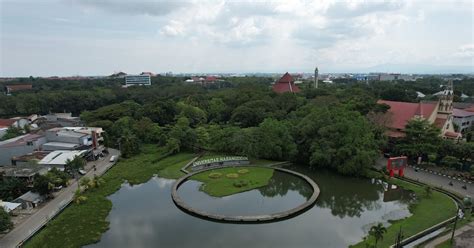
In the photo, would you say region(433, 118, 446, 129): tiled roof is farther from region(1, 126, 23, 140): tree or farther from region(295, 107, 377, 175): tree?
region(1, 126, 23, 140): tree

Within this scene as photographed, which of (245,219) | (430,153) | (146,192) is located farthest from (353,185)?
(146,192)

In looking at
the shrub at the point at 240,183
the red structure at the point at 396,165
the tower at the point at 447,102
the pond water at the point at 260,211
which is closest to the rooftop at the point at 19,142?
the pond water at the point at 260,211

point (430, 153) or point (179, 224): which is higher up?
point (430, 153)

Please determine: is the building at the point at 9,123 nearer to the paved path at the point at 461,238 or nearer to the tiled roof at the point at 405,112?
the paved path at the point at 461,238

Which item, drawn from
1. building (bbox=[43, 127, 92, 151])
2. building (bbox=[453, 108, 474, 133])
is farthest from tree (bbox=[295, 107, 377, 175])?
building (bbox=[43, 127, 92, 151])

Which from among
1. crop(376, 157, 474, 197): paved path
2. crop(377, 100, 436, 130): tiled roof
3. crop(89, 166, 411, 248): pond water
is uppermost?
crop(377, 100, 436, 130): tiled roof

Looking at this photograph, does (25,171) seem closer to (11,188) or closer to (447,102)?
(11,188)

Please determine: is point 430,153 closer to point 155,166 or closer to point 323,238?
point 323,238
